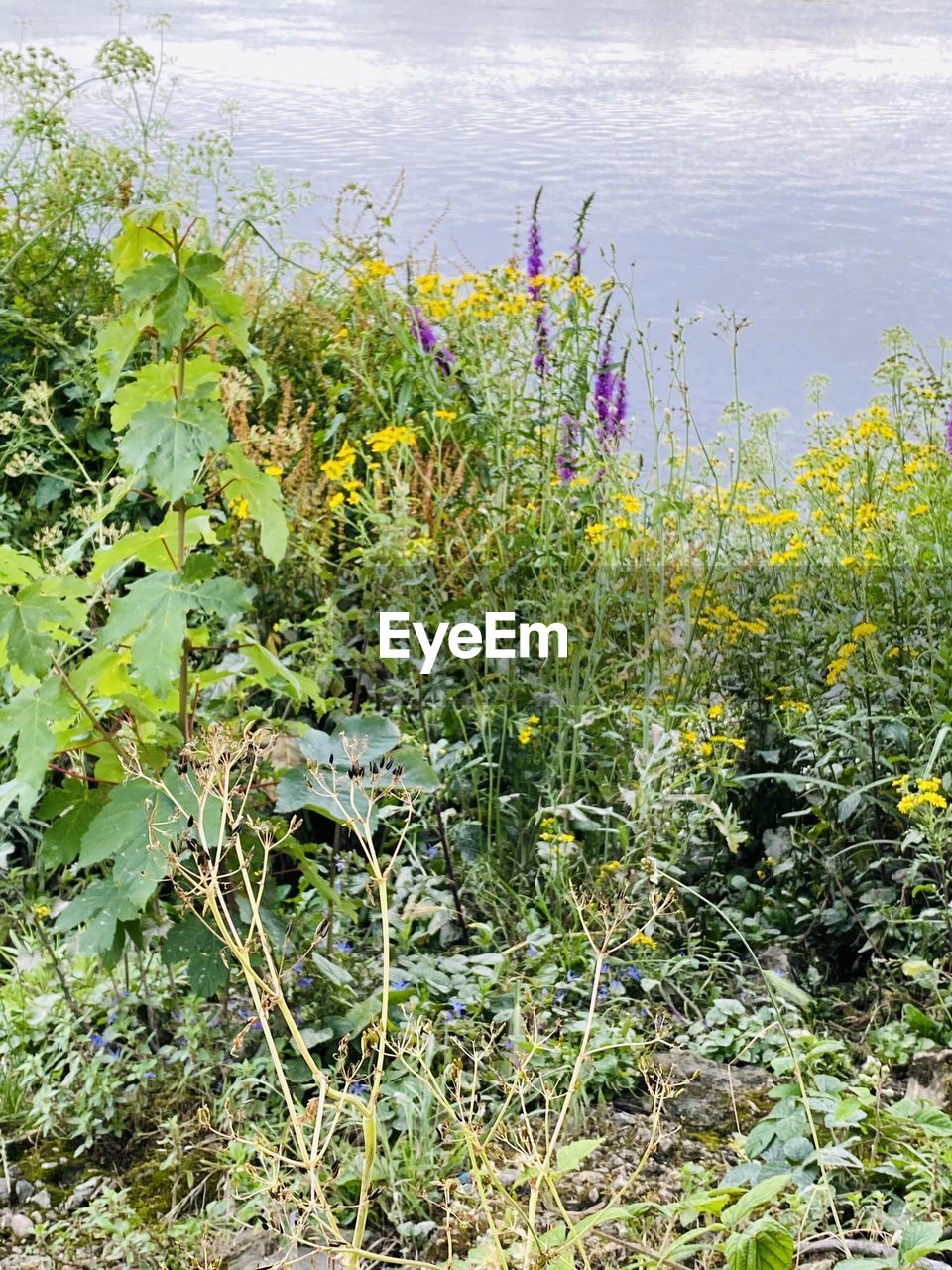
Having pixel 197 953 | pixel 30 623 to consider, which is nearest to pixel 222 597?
pixel 30 623

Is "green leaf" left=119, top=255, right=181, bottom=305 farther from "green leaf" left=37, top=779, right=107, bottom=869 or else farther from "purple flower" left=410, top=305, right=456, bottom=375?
"purple flower" left=410, top=305, right=456, bottom=375

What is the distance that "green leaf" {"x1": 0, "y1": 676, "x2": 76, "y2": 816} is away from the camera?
1529 mm

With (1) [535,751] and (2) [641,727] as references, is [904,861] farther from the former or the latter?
(1) [535,751]

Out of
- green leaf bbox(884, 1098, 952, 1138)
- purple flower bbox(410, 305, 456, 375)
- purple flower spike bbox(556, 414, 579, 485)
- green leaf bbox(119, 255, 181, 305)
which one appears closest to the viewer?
green leaf bbox(884, 1098, 952, 1138)

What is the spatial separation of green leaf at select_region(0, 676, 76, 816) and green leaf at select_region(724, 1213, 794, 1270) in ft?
2.91

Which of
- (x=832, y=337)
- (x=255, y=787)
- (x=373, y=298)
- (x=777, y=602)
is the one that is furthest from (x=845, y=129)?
(x=255, y=787)

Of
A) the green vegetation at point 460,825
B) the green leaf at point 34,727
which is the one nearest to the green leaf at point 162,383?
the green vegetation at point 460,825

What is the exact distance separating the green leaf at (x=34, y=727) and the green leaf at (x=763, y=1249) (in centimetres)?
89

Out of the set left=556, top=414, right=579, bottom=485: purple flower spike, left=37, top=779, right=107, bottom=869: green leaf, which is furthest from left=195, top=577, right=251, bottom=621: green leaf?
left=556, top=414, right=579, bottom=485: purple flower spike

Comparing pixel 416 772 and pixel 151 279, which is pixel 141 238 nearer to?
pixel 151 279

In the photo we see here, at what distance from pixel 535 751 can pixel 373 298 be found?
1.53m

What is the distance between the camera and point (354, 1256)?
3.15ft

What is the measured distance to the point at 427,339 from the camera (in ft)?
10.6
